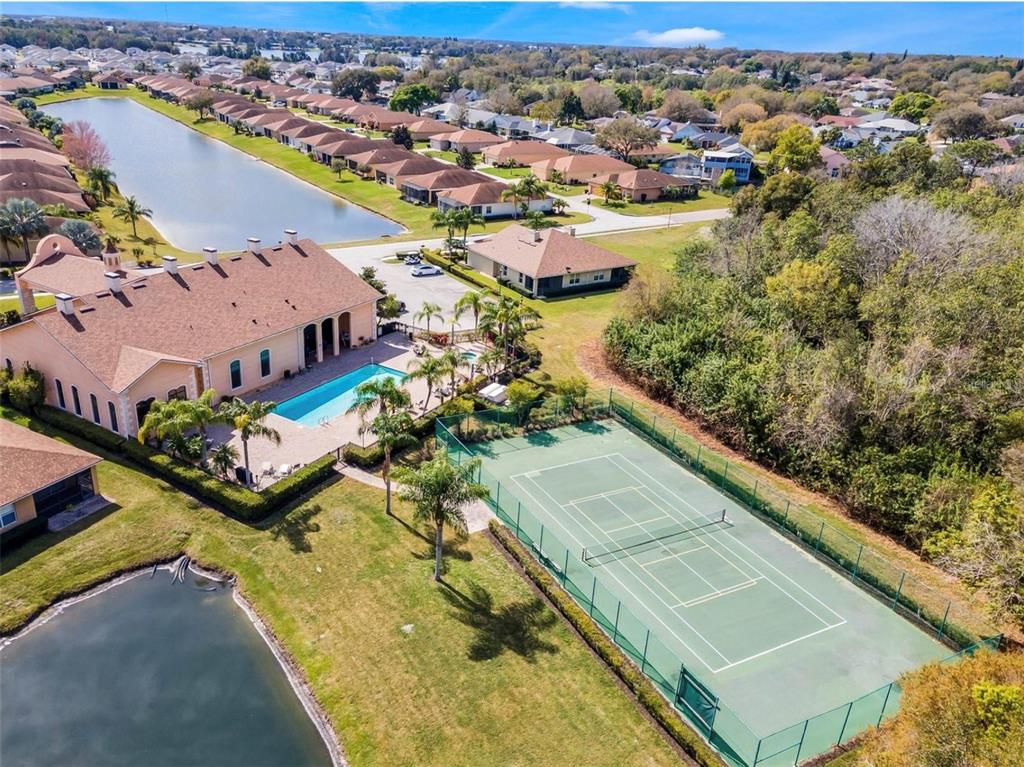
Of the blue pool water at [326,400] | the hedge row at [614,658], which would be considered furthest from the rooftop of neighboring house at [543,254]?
the hedge row at [614,658]

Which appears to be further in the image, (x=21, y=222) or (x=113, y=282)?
(x=21, y=222)

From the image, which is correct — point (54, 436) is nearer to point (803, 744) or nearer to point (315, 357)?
point (315, 357)

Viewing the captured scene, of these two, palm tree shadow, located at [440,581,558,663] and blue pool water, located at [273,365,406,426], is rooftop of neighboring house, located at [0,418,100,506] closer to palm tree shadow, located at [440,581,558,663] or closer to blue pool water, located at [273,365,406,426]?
blue pool water, located at [273,365,406,426]

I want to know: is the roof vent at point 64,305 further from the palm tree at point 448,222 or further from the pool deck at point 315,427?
the palm tree at point 448,222

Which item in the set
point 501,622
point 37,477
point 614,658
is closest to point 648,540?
point 614,658

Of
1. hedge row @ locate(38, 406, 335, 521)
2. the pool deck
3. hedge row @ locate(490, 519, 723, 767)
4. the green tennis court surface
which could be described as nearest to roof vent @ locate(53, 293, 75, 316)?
hedge row @ locate(38, 406, 335, 521)

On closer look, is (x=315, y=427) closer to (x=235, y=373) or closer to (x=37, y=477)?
(x=235, y=373)
